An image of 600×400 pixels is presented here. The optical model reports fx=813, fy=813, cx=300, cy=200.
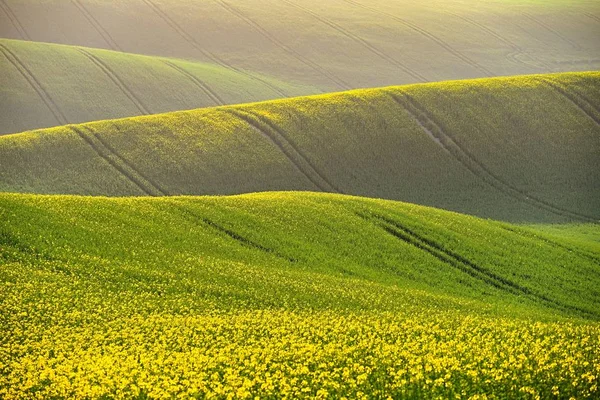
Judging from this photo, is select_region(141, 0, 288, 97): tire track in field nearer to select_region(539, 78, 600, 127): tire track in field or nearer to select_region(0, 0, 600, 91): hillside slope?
select_region(0, 0, 600, 91): hillside slope

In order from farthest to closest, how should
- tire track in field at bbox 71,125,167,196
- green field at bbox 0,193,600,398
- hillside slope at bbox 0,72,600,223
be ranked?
hillside slope at bbox 0,72,600,223
tire track in field at bbox 71,125,167,196
green field at bbox 0,193,600,398

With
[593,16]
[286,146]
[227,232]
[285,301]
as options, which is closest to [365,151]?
[286,146]

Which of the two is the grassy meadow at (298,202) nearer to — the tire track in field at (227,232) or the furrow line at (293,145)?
the tire track in field at (227,232)

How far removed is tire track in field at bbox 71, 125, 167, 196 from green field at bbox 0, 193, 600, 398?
1422 centimetres

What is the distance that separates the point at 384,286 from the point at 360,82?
69579mm

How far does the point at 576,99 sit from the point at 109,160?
3799 centimetres

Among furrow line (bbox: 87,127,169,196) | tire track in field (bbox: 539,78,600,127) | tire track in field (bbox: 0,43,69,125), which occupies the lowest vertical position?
tire track in field (bbox: 0,43,69,125)

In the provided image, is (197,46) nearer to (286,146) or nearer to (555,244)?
(286,146)

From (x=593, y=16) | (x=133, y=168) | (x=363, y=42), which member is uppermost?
(x=593, y=16)

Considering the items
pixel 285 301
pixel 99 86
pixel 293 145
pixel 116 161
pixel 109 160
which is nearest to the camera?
pixel 285 301

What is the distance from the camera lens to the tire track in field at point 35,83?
76.7 meters

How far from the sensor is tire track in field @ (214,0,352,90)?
322ft

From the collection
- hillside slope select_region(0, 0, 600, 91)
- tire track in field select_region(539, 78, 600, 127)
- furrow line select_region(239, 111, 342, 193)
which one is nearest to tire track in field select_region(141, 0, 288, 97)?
hillside slope select_region(0, 0, 600, 91)

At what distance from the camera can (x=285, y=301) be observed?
26312mm
